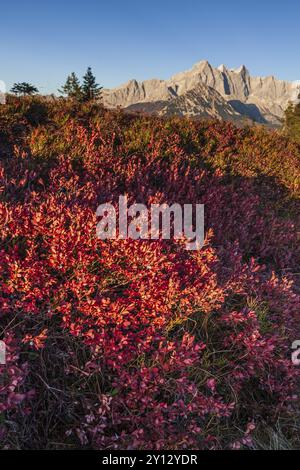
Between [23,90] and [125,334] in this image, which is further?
[23,90]

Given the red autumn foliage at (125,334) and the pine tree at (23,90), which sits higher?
the pine tree at (23,90)

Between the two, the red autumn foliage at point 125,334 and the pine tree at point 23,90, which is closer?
the red autumn foliage at point 125,334

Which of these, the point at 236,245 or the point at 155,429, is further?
the point at 236,245

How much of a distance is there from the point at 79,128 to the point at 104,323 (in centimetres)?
438

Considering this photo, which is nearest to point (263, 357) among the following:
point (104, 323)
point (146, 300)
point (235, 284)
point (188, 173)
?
point (235, 284)

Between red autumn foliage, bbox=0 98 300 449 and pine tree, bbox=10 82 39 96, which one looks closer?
red autumn foliage, bbox=0 98 300 449

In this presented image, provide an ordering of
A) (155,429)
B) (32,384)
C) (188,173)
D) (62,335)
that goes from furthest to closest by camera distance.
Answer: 1. (188,173)
2. (62,335)
3. (32,384)
4. (155,429)

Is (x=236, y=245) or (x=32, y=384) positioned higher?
(x=236, y=245)

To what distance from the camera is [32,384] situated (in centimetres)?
275

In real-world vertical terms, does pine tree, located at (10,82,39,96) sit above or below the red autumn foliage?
above

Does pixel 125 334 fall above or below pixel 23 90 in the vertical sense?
below
